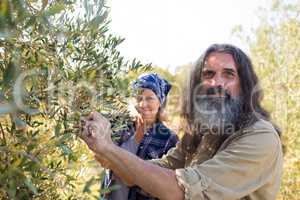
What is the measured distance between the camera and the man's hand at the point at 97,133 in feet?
5.72

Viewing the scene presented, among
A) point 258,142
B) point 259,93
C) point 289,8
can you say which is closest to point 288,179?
point 289,8

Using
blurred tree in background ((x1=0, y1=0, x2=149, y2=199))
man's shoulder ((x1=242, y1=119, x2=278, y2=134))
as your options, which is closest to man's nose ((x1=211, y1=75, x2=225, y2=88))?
man's shoulder ((x1=242, y1=119, x2=278, y2=134))

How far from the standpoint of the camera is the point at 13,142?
1347 mm

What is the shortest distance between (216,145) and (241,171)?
12.7 inches

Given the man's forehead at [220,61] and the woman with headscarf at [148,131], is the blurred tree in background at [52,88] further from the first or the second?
the woman with headscarf at [148,131]

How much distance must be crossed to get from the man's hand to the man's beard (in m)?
0.71

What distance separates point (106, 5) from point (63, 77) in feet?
1.23

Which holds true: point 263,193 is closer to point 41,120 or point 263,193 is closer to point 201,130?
point 201,130

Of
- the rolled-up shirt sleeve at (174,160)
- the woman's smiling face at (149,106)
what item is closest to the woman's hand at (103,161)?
the rolled-up shirt sleeve at (174,160)

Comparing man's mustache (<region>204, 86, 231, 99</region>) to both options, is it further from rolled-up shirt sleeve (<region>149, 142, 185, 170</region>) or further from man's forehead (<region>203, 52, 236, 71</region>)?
rolled-up shirt sleeve (<region>149, 142, 185, 170</region>)

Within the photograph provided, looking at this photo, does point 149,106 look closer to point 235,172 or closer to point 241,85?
point 241,85

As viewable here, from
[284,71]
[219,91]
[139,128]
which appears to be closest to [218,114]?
[219,91]

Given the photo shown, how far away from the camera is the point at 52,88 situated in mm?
1483

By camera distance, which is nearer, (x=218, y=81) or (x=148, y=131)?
(x=218, y=81)
